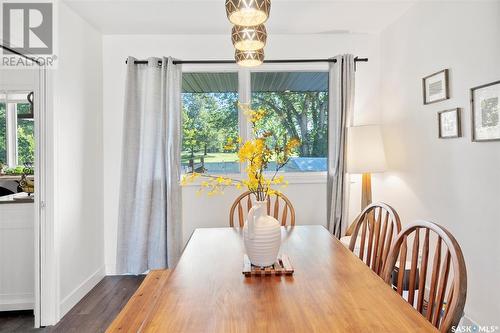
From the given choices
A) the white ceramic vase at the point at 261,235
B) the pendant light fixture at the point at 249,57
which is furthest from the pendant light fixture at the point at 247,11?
the white ceramic vase at the point at 261,235

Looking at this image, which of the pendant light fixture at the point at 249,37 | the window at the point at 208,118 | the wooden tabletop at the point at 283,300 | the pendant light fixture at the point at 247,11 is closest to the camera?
the wooden tabletop at the point at 283,300

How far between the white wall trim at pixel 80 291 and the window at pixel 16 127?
128 cm

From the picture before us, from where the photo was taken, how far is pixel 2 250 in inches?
98.3

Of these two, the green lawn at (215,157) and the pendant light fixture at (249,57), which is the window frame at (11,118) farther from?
the pendant light fixture at (249,57)

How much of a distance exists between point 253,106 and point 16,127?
2.29 metres

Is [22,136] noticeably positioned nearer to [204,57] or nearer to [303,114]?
[204,57]

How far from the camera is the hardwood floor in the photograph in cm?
232

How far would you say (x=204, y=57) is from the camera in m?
3.37

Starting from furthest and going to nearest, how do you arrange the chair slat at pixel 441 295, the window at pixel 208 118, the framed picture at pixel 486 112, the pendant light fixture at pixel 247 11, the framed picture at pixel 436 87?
1. the window at pixel 208 118
2. the framed picture at pixel 436 87
3. the framed picture at pixel 486 112
4. the pendant light fixture at pixel 247 11
5. the chair slat at pixel 441 295

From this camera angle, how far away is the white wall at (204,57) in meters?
3.31

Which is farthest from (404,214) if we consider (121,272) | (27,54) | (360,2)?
(27,54)

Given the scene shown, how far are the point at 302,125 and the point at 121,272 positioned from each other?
2.45 metres

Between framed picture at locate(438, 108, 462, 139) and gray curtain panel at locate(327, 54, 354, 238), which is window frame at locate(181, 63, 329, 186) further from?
framed picture at locate(438, 108, 462, 139)

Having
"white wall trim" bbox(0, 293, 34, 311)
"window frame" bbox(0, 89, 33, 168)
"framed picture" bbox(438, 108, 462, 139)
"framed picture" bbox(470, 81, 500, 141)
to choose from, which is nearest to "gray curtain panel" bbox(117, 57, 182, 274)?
"white wall trim" bbox(0, 293, 34, 311)
